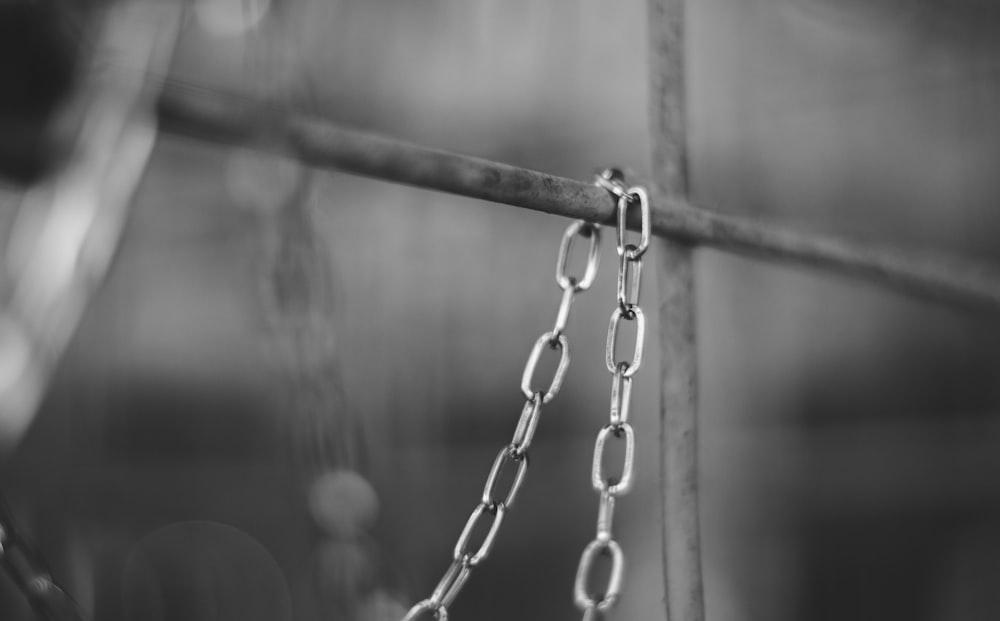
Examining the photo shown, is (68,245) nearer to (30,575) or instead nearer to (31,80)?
(31,80)

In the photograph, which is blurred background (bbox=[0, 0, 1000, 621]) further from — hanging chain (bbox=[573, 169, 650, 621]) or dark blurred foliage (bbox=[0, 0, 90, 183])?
hanging chain (bbox=[573, 169, 650, 621])

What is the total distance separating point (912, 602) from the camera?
1.97 metres

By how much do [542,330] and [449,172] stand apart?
189 centimetres

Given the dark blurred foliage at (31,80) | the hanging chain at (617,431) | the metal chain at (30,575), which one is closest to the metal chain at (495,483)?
the hanging chain at (617,431)

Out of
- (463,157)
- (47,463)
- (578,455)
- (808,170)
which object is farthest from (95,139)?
(808,170)

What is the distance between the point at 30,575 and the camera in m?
0.44

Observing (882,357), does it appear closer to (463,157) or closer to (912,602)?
(912,602)

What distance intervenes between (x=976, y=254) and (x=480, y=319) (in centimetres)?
127

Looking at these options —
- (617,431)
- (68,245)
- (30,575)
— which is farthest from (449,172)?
(68,245)

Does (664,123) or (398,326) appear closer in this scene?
(664,123)

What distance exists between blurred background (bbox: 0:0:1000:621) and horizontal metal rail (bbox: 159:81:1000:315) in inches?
50.1

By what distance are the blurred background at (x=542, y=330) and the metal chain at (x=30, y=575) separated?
128 centimetres

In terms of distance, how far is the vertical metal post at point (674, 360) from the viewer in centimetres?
48

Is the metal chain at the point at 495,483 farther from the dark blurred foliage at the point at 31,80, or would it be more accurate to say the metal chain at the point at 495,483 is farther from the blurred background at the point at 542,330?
the blurred background at the point at 542,330
